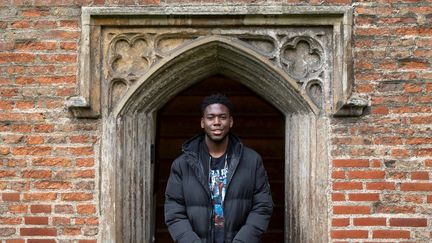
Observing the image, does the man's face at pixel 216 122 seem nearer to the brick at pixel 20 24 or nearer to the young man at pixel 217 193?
the young man at pixel 217 193

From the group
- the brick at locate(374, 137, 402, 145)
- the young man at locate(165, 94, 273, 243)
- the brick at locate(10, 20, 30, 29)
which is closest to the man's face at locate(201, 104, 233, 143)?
the young man at locate(165, 94, 273, 243)

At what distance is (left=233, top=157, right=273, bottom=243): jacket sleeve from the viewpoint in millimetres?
4215

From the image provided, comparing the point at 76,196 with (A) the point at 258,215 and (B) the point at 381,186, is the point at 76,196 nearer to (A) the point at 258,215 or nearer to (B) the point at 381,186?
(A) the point at 258,215

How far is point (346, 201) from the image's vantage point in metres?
4.52

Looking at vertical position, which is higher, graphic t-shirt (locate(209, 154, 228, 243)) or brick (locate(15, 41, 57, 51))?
brick (locate(15, 41, 57, 51))

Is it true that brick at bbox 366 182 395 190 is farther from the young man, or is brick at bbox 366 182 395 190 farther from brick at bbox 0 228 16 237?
brick at bbox 0 228 16 237

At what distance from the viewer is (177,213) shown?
14.1ft

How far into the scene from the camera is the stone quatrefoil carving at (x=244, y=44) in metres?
4.57

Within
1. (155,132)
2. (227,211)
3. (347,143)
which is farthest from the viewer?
(155,132)

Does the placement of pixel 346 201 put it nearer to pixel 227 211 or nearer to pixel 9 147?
pixel 227 211

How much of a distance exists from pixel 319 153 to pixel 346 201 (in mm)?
398

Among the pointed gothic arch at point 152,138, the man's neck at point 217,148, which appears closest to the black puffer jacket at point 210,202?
the man's neck at point 217,148

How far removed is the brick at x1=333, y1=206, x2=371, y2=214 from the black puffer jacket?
21.0 inches

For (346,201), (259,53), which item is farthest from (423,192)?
(259,53)
